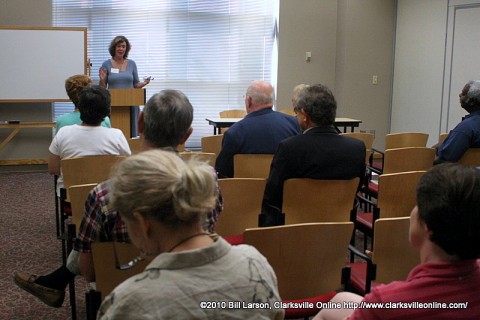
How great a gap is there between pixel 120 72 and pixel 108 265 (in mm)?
5761

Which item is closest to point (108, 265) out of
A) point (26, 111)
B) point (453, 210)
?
point (453, 210)

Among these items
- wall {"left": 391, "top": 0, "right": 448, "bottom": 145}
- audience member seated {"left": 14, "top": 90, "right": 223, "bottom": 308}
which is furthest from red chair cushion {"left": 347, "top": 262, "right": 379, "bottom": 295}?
wall {"left": 391, "top": 0, "right": 448, "bottom": 145}

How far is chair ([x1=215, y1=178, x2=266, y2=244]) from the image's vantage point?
315cm

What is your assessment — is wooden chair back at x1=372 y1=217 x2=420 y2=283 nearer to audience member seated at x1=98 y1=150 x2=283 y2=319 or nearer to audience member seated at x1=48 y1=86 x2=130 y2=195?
audience member seated at x1=98 y1=150 x2=283 y2=319

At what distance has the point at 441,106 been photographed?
332 inches

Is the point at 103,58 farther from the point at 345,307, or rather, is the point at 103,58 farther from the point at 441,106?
the point at 345,307

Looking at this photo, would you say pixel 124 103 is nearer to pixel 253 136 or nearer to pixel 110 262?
pixel 253 136

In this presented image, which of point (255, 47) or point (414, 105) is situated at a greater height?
point (255, 47)

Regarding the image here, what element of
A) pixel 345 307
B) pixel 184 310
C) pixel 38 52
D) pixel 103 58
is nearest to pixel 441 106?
pixel 103 58

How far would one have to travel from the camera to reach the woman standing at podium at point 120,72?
300 inches

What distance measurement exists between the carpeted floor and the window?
81.2 inches

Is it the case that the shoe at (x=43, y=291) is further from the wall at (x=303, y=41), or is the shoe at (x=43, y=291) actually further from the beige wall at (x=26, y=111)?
the wall at (x=303, y=41)

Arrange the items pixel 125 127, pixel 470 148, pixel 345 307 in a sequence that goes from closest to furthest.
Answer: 1. pixel 345 307
2. pixel 470 148
3. pixel 125 127

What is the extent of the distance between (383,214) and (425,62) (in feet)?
19.2
